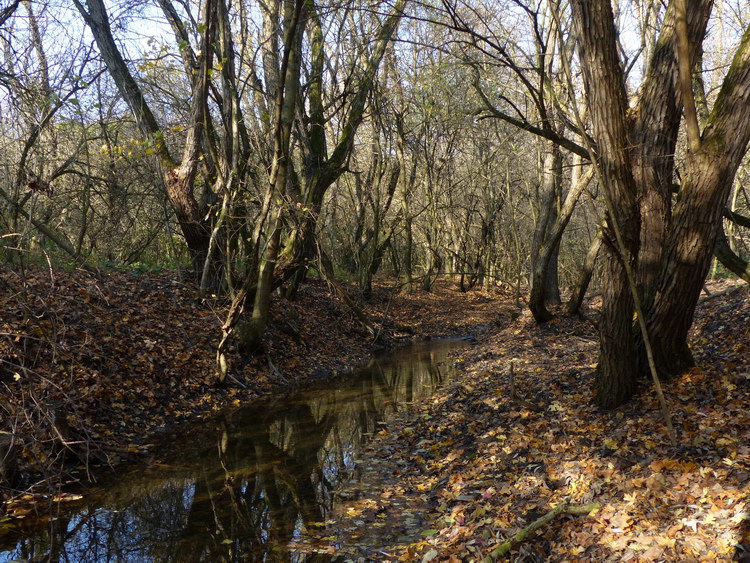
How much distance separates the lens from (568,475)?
5.24 meters

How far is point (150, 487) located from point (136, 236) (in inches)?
591

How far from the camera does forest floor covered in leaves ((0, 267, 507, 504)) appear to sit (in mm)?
5902

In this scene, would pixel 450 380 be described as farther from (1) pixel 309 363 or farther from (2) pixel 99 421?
(2) pixel 99 421

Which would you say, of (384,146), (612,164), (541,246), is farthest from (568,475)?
(384,146)

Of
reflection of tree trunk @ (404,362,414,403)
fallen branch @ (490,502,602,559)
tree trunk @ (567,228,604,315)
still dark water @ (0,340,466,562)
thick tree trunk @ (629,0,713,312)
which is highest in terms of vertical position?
thick tree trunk @ (629,0,713,312)

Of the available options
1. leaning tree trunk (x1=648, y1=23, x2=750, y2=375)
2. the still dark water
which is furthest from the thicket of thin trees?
the still dark water

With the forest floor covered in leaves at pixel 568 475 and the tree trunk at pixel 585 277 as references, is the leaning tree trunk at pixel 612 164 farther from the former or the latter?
the tree trunk at pixel 585 277

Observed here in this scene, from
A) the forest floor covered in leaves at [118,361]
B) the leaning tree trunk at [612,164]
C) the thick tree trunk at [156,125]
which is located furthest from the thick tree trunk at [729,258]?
the thick tree trunk at [156,125]

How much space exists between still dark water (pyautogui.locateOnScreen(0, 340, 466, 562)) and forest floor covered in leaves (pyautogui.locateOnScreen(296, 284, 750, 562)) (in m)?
0.52

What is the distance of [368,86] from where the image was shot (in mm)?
14453

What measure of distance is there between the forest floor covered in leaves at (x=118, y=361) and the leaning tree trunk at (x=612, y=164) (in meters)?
5.36

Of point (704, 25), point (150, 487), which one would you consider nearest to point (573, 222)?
point (704, 25)

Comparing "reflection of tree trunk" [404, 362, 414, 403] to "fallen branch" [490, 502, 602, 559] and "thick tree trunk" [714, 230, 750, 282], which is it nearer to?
"thick tree trunk" [714, 230, 750, 282]

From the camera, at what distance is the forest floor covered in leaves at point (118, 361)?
5902 mm
